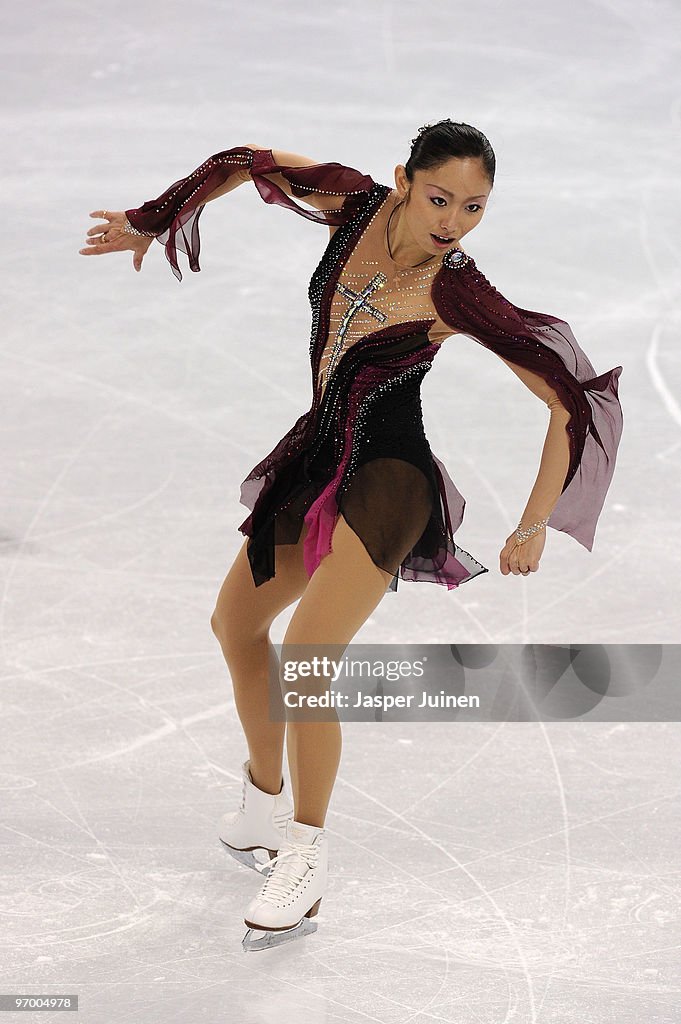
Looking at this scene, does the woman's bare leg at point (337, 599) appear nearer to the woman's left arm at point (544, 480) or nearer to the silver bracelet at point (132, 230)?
the woman's left arm at point (544, 480)

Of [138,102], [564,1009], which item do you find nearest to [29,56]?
[138,102]

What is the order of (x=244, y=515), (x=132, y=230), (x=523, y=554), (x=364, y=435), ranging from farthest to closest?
(x=244, y=515) → (x=132, y=230) → (x=364, y=435) → (x=523, y=554)

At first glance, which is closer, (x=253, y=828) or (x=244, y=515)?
(x=253, y=828)

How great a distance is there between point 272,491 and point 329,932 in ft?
3.20

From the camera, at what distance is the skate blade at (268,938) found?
3.04m

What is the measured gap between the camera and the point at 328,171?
122 inches

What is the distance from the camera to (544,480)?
9.62 feet

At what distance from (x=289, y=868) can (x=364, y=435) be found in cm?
95

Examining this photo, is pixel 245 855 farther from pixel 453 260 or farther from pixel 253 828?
pixel 453 260

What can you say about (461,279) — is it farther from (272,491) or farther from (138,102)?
(138,102)

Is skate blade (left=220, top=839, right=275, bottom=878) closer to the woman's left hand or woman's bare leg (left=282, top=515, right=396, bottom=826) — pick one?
woman's bare leg (left=282, top=515, right=396, bottom=826)

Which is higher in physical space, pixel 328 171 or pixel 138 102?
pixel 138 102

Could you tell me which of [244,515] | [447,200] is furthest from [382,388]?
[244,515]

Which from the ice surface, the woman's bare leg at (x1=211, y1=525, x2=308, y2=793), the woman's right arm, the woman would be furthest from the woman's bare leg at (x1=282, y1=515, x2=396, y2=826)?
the woman's right arm
